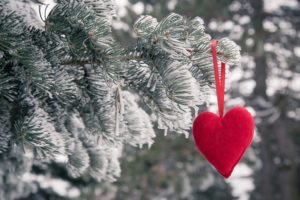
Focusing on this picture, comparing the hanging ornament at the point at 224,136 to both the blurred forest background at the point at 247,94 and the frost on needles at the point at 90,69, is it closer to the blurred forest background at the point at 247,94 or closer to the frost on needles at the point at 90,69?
the frost on needles at the point at 90,69

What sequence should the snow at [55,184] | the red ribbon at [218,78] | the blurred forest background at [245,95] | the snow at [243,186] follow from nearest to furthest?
1. the red ribbon at [218,78]
2. the snow at [55,184]
3. the blurred forest background at [245,95]
4. the snow at [243,186]

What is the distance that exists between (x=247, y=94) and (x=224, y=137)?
709 centimetres

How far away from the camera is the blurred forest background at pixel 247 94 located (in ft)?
19.4

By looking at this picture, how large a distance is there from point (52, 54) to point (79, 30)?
0.11 m

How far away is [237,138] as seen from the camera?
1.10 m

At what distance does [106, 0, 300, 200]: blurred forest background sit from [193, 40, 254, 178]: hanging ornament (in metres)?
4.09

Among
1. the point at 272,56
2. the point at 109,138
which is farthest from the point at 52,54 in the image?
the point at 272,56

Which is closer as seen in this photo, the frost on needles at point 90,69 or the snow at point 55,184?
the frost on needles at point 90,69

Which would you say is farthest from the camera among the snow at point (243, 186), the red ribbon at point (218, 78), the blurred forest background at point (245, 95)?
the snow at point (243, 186)

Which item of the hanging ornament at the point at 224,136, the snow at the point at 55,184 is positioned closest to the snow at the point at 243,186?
the snow at the point at 55,184

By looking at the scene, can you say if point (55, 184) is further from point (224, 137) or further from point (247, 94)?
point (247, 94)

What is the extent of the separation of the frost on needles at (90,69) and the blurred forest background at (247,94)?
4031 millimetres

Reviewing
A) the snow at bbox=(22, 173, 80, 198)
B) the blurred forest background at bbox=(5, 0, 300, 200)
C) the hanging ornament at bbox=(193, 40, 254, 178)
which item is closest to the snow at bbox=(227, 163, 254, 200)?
the blurred forest background at bbox=(5, 0, 300, 200)

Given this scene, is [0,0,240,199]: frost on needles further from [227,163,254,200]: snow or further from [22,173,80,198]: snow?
[227,163,254,200]: snow
